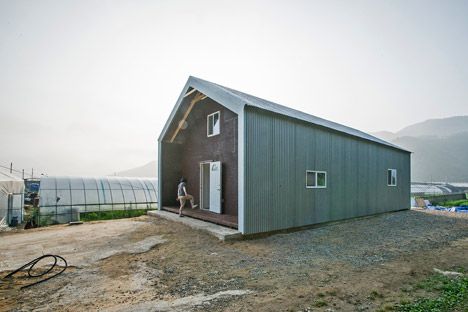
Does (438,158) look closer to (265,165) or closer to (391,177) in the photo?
(391,177)

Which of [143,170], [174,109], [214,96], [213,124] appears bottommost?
[143,170]

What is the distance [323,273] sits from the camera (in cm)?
476

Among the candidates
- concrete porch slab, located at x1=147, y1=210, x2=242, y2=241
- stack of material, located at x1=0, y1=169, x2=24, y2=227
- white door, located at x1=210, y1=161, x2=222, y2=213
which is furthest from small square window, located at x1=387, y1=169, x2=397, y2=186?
stack of material, located at x1=0, y1=169, x2=24, y2=227

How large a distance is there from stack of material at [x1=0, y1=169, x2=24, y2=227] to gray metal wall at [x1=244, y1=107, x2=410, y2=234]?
454 inches

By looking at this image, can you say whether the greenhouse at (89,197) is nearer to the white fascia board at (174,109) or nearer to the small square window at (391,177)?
the white fascia board at (174,109)

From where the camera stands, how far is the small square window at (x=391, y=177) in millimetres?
13664

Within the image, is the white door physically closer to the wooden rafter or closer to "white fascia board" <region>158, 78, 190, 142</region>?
the wooden rafter

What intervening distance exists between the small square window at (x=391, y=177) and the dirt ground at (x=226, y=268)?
5048 mm

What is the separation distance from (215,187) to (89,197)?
8150 millimetres

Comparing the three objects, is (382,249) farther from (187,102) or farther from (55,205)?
(55,205)

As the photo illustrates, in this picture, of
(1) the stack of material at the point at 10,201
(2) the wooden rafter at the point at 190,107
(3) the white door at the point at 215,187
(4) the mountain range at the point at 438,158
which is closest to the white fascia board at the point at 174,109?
(2) the wooden rafter at the point at 190,107

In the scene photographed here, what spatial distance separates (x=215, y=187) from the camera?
10.3 meters

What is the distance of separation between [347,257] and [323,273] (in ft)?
4.61

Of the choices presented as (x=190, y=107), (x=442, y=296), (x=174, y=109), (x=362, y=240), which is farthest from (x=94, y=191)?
(x=442, y=296)
